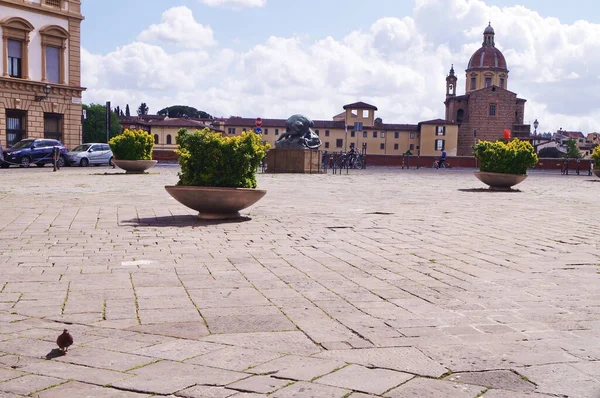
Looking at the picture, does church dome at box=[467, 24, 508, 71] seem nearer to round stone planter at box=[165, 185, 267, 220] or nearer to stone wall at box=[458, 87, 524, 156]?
stone wall at box=[458, 87, 524, 156]

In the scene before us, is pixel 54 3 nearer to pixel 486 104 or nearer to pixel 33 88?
pixel 33 88

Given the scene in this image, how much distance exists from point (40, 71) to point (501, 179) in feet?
92.4

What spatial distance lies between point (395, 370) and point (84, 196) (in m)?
11.6

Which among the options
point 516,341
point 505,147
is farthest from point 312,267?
point 505,147

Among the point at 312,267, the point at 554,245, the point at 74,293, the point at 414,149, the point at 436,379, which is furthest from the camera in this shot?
the point at 414,149

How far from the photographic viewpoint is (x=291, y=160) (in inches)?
1134

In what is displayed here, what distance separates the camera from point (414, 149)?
10350cm

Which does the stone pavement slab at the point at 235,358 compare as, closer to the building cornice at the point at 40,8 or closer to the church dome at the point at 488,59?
the building cornice at the point at 40,8

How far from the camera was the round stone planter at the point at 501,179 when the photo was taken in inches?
704

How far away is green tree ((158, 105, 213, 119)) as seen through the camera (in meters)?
139

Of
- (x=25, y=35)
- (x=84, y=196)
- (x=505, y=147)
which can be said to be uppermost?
(x=25, y=35)

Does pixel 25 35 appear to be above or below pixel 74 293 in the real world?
above

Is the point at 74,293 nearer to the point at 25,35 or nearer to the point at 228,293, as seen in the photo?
the point at 228,293

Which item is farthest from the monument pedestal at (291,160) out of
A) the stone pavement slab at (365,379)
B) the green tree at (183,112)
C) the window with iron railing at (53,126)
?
the green tree at (183,112)
